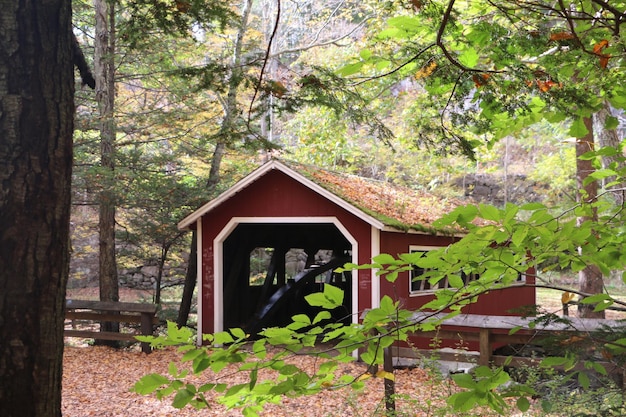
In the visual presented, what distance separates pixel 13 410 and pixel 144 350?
9.93 meters

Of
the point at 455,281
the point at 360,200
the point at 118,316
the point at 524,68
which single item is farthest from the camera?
the point at 118,316

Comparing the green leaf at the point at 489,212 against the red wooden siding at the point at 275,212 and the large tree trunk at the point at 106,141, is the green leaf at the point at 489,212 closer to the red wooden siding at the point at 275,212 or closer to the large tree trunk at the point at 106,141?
the red wooden siding at the point at 275,212

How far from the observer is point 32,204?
2750 mm

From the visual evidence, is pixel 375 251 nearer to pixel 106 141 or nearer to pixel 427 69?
pixel 106 141

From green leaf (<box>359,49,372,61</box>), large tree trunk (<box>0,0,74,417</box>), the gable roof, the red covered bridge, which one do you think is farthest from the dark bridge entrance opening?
green leaf (<box>359,49,372,61</box>)

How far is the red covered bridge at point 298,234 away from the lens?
1107 centimetres

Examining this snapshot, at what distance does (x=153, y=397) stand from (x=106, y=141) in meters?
6.09

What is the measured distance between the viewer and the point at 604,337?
238 centimetres

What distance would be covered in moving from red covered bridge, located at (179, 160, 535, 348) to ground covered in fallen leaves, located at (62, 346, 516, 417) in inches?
61.7

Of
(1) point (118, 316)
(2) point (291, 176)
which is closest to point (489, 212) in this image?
(2) point (291, 176)

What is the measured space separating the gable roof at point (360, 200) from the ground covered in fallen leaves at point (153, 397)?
2680 millimetres

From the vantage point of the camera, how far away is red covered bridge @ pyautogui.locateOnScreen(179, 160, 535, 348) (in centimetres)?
1107

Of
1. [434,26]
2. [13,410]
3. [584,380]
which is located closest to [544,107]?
[434,26]

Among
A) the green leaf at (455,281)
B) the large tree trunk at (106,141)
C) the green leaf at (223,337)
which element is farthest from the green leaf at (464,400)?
the large tree trunk at (106,141)
